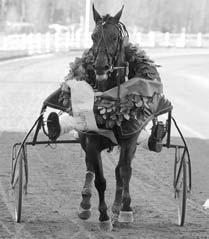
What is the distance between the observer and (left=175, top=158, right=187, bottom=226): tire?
7.27m

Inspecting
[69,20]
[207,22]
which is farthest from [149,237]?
[207,22]

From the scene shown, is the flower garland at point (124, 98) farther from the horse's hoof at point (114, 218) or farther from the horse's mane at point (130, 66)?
the horse's hoof at point (114, 218)

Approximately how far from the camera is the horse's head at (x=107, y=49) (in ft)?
21.6

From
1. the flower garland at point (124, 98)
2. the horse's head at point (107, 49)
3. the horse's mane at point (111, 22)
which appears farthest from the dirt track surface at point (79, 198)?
the horse's mane at point (111, 22)

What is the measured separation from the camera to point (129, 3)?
7631 cm

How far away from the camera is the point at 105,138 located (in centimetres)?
708

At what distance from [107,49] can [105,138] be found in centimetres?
79

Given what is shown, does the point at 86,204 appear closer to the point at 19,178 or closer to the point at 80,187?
the point at 19,178

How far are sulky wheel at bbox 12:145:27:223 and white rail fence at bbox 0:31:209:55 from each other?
94.3 feet

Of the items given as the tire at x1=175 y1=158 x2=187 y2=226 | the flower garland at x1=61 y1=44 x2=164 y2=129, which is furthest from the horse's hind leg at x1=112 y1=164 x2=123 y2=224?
the flower garland at x1=61 y1=44 x2=164 y2=129

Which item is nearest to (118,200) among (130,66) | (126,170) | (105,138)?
(126,170)

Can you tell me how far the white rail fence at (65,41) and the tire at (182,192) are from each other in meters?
28.6

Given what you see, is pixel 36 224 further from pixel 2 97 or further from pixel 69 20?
pixel 69 20

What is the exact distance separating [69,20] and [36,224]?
6911cm
